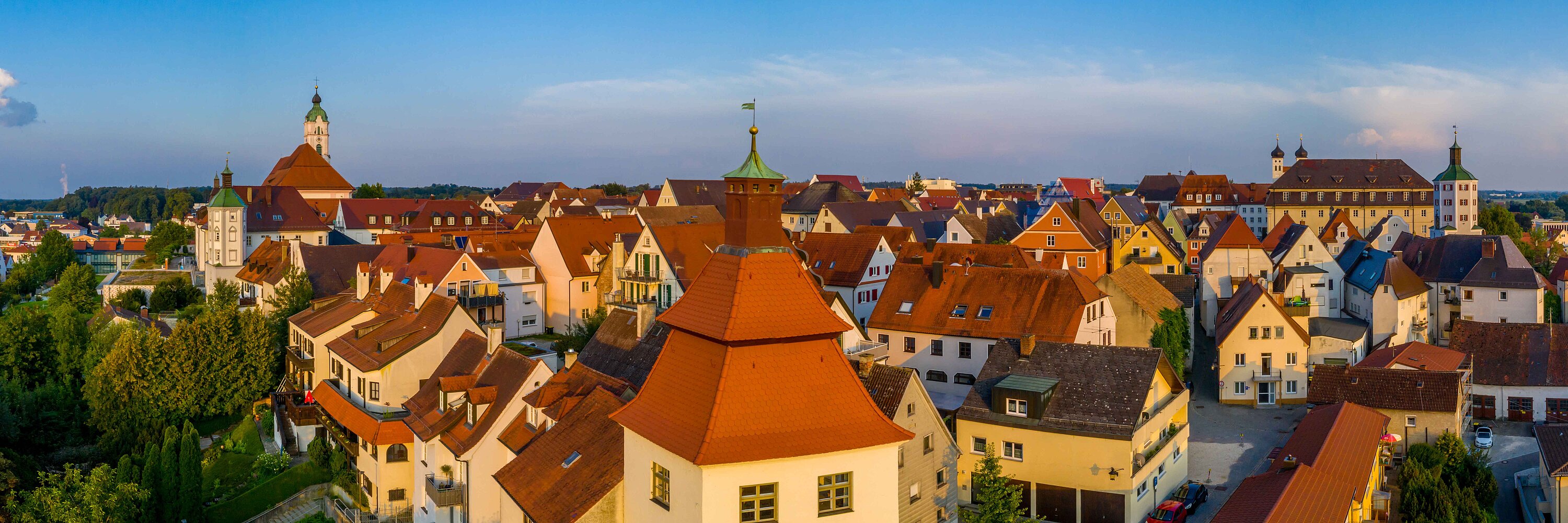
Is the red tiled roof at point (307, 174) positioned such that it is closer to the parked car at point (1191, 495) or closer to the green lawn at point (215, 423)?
→ the green lawn at point (215, 423)

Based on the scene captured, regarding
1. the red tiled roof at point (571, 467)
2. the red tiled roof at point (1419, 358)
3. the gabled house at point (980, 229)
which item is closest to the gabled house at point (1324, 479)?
the red tiled roof at point (1419, 358)

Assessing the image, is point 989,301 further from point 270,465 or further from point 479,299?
point 270,465

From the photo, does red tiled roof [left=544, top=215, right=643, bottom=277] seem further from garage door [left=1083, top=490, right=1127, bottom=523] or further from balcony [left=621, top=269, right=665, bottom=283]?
garage door [left=1083, top=490, right=1127, bottom=523]

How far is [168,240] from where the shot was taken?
9088 cm

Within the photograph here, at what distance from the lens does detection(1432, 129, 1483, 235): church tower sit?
10056cm

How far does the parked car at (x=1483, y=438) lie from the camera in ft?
129

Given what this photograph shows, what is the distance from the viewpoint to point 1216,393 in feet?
156

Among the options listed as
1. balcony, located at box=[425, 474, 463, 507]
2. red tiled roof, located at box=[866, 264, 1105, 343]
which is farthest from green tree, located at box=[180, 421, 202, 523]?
red tiled roof, located at box=[866, 264, 1105, 343]

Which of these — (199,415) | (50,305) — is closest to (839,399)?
(199,415)

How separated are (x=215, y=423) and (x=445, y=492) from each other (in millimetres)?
29541

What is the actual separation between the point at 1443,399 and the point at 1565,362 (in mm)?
10601

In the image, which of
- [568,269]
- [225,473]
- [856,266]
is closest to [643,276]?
[568,269]

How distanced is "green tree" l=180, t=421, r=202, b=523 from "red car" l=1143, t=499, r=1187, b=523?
31.9 m

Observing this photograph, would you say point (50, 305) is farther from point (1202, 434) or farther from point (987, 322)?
point (1202, 434)
